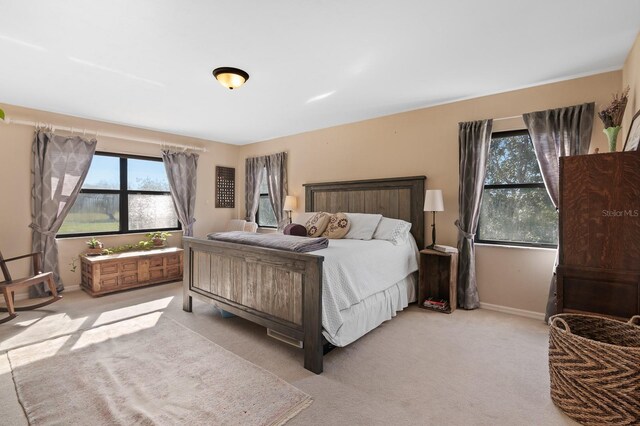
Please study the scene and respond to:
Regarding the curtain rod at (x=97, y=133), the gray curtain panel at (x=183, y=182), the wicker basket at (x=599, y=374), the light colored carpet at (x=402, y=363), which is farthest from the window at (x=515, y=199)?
the curtain rod at (x=97, y=133)

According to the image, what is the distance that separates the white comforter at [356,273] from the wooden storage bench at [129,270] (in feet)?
10.2

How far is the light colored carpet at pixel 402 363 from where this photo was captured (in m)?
1.76

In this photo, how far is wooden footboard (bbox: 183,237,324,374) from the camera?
219cm

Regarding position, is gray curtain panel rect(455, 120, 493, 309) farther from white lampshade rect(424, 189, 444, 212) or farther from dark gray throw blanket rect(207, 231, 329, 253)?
dark gray throw blanket rect(207, 231, 329, 253)

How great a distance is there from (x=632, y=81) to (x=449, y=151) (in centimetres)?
161

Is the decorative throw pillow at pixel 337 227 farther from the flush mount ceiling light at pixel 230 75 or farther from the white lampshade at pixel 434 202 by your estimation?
the flush mount ceiling light at pixel 230 75

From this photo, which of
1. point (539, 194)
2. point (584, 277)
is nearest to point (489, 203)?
point (539, 194)

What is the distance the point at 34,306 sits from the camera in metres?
3.44

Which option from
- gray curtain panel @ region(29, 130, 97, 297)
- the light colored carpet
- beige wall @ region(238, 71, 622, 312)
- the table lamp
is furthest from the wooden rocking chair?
the table lamp

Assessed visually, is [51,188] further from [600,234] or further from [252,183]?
[600,234]

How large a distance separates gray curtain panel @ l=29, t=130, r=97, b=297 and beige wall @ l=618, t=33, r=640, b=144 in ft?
20.3

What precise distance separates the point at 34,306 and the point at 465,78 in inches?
211

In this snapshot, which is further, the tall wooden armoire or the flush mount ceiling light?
the flush mount ceiling light

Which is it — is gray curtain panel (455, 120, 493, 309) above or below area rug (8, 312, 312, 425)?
above
